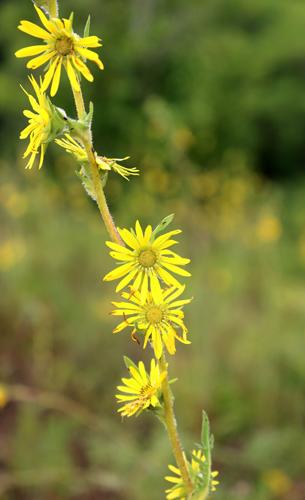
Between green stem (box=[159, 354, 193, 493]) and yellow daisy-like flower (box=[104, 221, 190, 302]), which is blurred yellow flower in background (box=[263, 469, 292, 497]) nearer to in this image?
green stem (box=[159, 354, 193, 493])

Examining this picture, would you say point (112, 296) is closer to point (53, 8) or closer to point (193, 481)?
point (193, 481)

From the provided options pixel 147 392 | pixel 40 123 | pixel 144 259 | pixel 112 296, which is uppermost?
pixel 112 296

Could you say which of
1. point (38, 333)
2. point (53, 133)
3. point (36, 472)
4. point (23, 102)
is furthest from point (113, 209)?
point (53, 133)

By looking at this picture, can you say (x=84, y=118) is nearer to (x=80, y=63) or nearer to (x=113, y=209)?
(x=80, y=63)

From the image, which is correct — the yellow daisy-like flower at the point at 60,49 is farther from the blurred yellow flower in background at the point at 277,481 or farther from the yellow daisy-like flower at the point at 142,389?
the blurred yellow flower in background at the point at 277,481

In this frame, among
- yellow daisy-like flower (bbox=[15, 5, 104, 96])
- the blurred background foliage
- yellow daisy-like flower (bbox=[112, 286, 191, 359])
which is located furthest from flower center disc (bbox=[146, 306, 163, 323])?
the blurred background foliage

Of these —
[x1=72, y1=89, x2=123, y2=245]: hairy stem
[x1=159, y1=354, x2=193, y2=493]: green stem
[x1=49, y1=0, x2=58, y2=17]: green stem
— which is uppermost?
[x1=49, y1=0, x2=58, y2=17]: green stem

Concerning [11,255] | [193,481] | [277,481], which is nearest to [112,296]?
[11,255]
